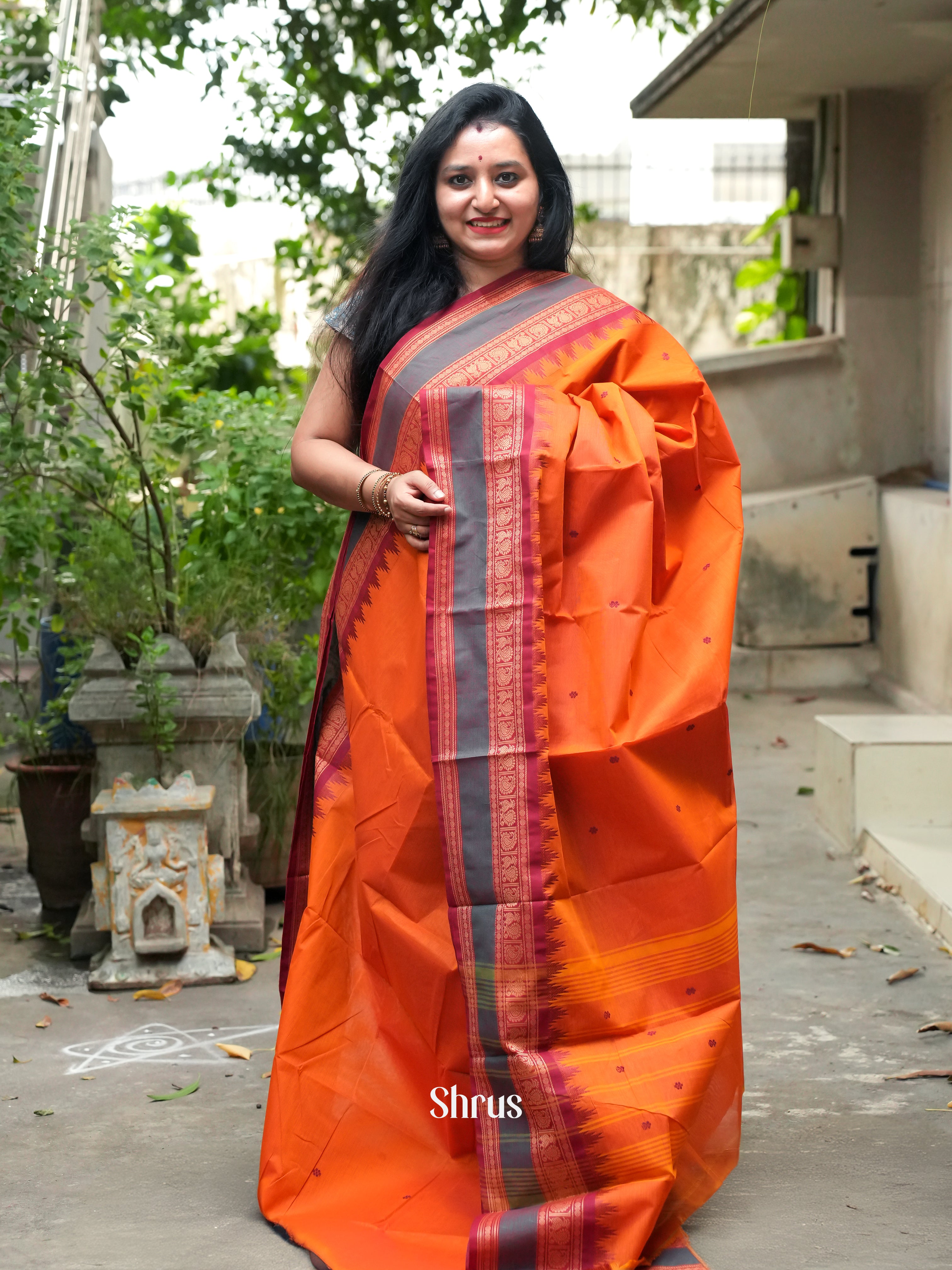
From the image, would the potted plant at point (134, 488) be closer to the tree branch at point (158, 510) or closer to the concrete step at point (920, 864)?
the tree branch at point (158, 510)

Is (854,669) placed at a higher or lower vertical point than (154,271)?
lower

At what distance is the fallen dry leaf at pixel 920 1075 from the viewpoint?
2.87 meters

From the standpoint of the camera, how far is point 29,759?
13.3 feet

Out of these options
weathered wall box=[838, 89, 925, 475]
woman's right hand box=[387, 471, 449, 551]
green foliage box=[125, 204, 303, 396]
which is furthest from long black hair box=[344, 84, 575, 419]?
weathered wall box=[838, 89, 925, 475]

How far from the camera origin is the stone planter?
3611mm

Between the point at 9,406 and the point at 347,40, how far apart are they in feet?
16.8

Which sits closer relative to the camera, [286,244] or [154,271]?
[154,271]

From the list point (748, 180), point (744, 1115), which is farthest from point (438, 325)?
point (748, 180)

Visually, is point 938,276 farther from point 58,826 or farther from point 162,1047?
point 162,1047

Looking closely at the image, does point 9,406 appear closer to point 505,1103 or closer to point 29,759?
point 29,759

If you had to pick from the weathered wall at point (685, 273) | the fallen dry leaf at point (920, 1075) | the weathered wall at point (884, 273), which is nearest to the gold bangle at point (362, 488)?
the fallen dry leaf at point (920, 1075)

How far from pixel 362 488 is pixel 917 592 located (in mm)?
4851

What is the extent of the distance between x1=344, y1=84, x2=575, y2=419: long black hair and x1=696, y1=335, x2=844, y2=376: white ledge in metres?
5.04

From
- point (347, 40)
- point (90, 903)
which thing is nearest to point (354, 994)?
point (90, 903)
